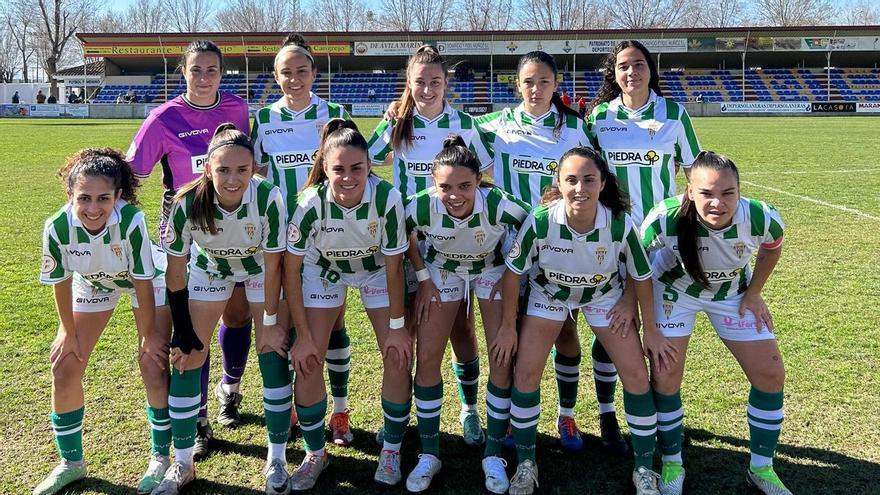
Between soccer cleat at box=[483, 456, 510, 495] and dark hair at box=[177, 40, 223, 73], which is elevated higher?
dark hair at box=[177, 40, 223, 73]

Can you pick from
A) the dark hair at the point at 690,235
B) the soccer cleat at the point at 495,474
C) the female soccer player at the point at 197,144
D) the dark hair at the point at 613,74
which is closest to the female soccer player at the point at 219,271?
the female soccer player at the point at 197,144

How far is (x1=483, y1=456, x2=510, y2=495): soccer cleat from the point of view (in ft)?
9.29

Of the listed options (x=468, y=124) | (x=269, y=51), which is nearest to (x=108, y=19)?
(x=269, y=51)

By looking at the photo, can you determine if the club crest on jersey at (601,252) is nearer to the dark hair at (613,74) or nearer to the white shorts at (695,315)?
the white shorts at (695,315)

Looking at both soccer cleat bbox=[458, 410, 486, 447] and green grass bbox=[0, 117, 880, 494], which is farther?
soccer cleat bbox=[458, 410, 486, 447]

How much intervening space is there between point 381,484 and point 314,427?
0.40 metres

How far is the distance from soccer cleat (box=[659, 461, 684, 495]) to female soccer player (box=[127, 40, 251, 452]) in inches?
86.4

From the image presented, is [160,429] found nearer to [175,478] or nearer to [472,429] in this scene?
[175,478]

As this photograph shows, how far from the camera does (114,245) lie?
281cm

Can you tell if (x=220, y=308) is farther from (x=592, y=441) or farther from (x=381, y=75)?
(x=381, y=75)

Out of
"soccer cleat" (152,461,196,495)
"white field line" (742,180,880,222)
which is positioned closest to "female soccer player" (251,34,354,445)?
"soccer cleat" (152,461,196,495)

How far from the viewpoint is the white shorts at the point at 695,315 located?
2.83m

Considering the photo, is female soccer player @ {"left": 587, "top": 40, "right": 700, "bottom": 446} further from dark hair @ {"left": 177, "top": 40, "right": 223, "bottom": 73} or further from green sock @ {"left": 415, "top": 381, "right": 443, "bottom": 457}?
dark hair @ {"left": 177, "top": 40, "right": 223, "bottom": 73}

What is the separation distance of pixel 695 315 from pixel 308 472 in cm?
190
